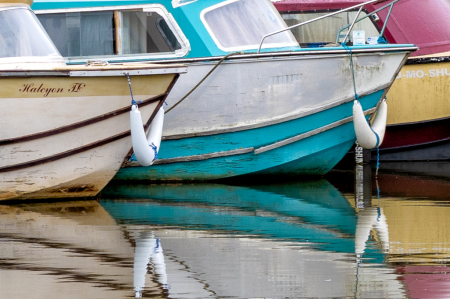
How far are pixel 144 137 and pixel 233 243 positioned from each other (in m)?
2.41

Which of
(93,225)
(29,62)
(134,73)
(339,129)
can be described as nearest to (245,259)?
(93,225)

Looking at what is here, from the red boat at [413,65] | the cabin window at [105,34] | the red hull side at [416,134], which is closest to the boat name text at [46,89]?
the cabin window at [105,34]

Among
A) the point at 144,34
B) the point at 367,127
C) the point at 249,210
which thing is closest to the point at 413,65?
the point at 367,127

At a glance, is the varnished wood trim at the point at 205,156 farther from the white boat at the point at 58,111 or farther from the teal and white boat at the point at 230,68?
the white boat at the point at 58,111

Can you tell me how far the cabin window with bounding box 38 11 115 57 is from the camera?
9531 mm

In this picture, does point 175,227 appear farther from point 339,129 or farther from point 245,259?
point 339,129

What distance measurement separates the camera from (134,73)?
26.7 ft

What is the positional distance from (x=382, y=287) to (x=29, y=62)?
4899mm

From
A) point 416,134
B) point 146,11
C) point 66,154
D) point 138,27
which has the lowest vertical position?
point 66,154

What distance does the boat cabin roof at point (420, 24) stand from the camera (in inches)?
479

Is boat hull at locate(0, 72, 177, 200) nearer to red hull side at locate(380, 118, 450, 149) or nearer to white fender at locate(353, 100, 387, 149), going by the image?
white fender at locate(353, 100, 387, 149)

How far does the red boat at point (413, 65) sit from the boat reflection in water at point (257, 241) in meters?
3.19

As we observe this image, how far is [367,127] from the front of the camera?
967 cm

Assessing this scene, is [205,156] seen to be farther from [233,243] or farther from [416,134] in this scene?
[416,134]
